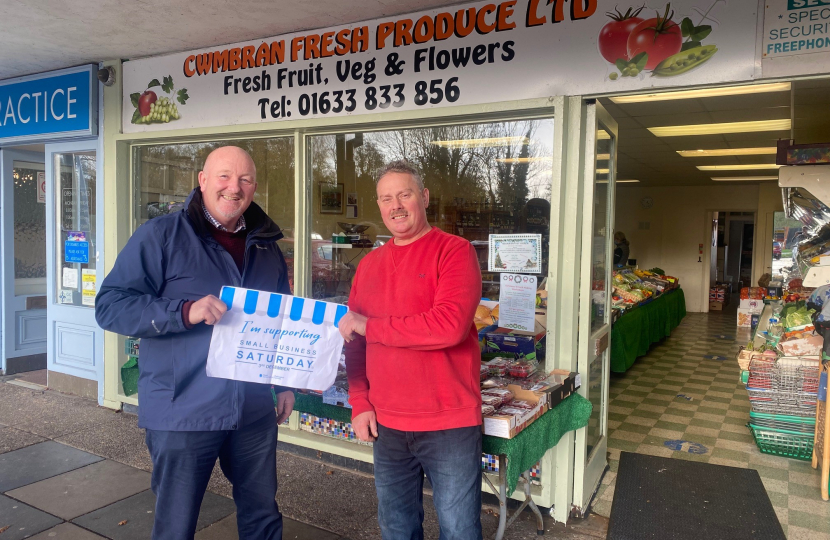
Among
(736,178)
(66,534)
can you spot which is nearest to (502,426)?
(66,534)

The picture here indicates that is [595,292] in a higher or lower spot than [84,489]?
higher

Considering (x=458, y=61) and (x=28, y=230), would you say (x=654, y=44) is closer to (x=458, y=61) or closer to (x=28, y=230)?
(x=458, y=61)

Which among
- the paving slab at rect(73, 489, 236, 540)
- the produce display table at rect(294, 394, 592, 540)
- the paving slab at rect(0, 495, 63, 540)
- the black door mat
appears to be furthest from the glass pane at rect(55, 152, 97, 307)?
the black door mat

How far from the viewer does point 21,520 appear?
10.6 feet

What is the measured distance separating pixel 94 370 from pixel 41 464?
1500 mm

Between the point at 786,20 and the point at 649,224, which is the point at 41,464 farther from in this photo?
the point at 649,224

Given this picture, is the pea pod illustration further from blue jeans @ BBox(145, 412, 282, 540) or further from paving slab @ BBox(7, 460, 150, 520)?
paving slab @ BBox(7, 460, 150, 520)

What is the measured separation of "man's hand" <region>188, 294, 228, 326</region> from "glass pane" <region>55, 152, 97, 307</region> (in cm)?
413

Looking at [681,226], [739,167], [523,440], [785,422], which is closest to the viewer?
[523,440]

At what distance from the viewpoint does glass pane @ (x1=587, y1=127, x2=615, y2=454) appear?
11.3 ft

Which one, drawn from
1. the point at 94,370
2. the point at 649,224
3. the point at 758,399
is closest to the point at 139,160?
the point at 94,370

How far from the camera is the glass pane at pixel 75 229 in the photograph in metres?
5.52

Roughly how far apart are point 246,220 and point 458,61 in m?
1.77

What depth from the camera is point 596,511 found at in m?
3.48
